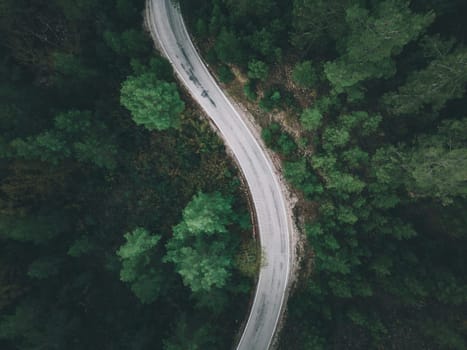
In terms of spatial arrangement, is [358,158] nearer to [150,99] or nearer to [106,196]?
[150,99]

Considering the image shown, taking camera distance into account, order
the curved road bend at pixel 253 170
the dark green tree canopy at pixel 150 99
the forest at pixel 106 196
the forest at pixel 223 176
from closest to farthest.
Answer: the forest at pixel 223 176
the dark green tree canopy at pixel 150 99
the forest at pixel 106 196
the curved road bend at pixel 253 170

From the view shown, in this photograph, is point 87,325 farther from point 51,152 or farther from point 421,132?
Answer: point 421,132

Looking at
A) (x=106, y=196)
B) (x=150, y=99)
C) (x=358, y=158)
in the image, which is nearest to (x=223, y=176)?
(x=150, y=99)

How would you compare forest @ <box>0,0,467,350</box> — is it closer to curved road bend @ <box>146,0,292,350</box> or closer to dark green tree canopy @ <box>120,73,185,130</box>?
dark green tree canopy @ <box>120,73,185,130</box>

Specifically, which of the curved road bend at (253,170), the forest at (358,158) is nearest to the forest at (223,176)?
the forest at (358,158)

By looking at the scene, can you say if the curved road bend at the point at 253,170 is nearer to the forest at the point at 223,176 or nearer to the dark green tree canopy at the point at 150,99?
the forest at the point at 223,176

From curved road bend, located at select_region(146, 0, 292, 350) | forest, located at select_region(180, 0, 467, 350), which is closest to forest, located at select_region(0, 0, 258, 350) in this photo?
curved road bend, located at select_region(146, 0, 292, 350)
